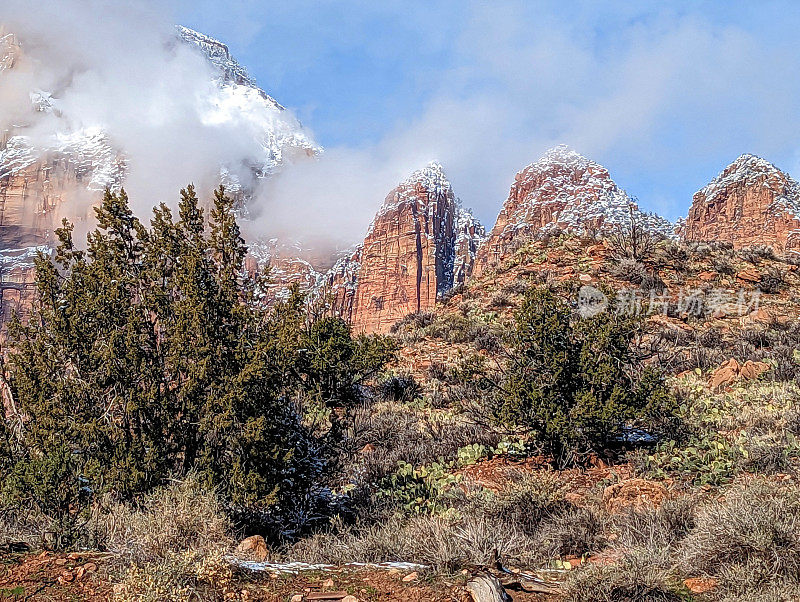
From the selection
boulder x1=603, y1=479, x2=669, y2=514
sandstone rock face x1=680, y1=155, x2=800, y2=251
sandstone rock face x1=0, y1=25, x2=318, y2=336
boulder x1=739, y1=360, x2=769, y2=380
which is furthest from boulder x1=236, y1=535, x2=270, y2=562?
sandstone rock face x1=0, y1=25, x2=318, y2=336

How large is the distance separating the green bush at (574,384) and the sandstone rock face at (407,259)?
9976 cm

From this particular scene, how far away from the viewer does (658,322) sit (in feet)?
54.7

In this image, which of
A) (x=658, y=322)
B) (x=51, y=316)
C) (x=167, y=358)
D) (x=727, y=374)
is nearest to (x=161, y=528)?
(x=167, y=358)

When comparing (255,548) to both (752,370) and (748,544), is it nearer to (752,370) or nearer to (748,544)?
(748,544)

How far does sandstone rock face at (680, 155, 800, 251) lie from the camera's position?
47.7 metres

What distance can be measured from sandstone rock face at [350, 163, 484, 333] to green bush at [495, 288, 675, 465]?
99.8 m

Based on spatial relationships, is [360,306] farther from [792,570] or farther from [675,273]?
[792,570]

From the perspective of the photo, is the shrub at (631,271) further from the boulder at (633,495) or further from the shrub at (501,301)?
the boulder at (633,495)

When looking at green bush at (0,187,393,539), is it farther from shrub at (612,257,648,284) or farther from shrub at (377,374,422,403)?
shrub at (612,257,648,284)

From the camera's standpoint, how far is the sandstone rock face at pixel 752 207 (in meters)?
47.7

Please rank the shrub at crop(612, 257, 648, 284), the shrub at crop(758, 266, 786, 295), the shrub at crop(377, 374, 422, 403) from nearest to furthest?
the shrub at crop(377, 374, 422, 403), the shrub at crop(758, 266, 786, 295), the shrub at crop(612, 257, 648, 284)

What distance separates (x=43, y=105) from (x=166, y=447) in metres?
225

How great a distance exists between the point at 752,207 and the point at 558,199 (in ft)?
61.4

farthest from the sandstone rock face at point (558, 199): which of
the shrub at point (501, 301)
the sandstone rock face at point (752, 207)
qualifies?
the shrub at point (501, 301)
